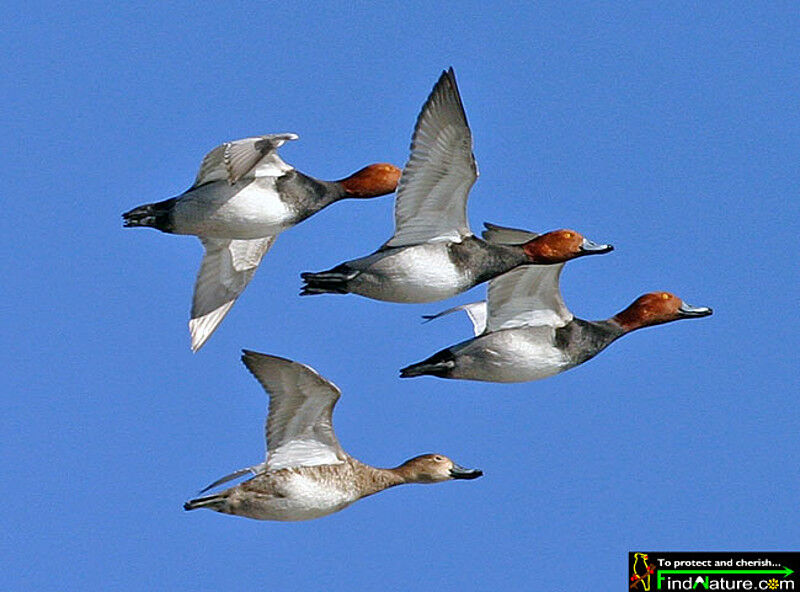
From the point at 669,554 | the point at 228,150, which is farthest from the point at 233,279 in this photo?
the point at 669,554

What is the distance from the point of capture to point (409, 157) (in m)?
17.0

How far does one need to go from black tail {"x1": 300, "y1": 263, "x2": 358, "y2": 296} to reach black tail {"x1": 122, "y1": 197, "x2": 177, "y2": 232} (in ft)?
5.18

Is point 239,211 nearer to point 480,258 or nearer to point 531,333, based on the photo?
point 480,258

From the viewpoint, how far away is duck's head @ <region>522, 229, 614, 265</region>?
17.8 metres

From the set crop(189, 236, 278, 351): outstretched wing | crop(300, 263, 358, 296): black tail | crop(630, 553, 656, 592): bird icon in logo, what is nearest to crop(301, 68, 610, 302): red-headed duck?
crop(300, 263, 358, 296): black tail

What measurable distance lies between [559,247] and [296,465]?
9.89ft

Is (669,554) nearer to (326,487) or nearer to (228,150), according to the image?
(326,487)

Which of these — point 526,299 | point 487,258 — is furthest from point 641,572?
point 487,258

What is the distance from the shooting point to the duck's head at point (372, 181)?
60.3 feet

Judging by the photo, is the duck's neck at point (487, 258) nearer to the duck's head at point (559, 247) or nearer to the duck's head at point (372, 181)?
the duck's head at point (559, 247)

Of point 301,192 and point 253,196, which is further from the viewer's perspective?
point 301,192

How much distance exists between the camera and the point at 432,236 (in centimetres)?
1728

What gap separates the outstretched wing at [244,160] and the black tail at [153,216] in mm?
311

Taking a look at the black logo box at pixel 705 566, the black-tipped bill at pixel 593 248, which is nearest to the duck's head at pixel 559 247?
the black-tipped bill at pixel 593 248
